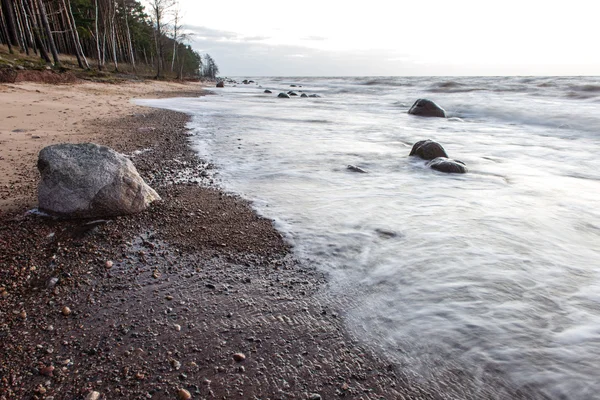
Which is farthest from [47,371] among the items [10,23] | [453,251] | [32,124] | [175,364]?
[10,23]

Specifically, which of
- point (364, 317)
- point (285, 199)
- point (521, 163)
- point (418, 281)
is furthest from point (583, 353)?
point (521, 163)

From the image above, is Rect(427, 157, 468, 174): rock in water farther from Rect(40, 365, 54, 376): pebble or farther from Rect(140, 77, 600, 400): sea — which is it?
Rect(40, 365, 54, 376): pebble

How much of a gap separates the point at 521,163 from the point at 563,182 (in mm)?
1218

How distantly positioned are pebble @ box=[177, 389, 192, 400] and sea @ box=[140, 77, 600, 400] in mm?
872

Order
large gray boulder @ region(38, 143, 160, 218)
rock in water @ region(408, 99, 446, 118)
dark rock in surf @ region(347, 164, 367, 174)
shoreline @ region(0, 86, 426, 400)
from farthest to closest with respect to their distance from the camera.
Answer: rock in water @ region(408, 99, 446, 118), dark rock in surf @ region(347, 164, 367, 174), large gray boulder @ region(38, 143, 160, 218), shoreline @ region(0, 86, 426, 400)

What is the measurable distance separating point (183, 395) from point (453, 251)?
7.45 ft

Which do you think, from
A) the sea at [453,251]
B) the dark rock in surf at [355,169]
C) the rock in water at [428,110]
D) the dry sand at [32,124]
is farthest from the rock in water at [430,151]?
the rock in water at [428,110]

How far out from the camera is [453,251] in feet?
9.48

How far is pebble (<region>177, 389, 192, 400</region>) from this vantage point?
4.75 ft

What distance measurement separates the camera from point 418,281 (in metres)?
2.47

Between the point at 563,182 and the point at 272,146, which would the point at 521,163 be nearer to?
the point at 563,182

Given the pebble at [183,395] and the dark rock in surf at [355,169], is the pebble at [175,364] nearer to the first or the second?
the pebble at [183,395]

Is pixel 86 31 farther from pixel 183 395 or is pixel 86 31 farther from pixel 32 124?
pixel 183 395

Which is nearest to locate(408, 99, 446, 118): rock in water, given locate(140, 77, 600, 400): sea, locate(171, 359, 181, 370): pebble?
locate(140, 77, 600, 400): sea
